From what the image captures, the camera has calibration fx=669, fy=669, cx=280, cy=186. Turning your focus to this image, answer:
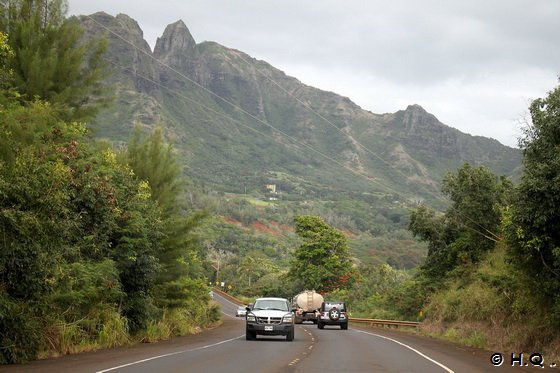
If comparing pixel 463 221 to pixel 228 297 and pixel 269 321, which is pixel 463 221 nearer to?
pixel 269 321

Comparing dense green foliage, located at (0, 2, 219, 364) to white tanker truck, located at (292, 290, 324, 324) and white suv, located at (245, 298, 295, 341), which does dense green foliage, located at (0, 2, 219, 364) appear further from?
white tanker truck, located at (292, 290, 324, 324)

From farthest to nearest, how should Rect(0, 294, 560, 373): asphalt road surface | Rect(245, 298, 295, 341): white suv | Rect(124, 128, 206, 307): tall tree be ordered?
Rect(124, 128, 206, 307): tall tree
Rect(245, 298, 295, 341): white suv
Rect(0, 294, 560, 373): asphalt road surface

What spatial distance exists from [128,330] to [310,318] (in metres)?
33.3

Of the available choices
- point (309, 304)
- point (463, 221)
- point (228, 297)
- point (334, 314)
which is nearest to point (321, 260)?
point (228, 297)

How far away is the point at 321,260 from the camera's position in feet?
288

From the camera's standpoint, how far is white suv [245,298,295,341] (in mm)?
27531

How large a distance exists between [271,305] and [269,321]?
104 cm

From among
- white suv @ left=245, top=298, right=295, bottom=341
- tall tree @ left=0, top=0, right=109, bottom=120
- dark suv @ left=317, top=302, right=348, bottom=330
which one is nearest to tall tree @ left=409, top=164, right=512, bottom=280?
dark suv @ left=317, top=302, right=348, bottom=330

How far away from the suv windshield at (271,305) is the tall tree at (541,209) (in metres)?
10.00

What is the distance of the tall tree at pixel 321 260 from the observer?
86125 millimetres

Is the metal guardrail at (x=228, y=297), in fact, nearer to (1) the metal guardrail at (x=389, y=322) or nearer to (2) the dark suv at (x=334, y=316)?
(1) the metal guardrail at (x=389, y=322)

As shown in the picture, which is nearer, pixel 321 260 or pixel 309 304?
pixel 309 304

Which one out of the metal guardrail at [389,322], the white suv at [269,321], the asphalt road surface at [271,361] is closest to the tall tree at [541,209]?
the asphalt road surface at [271,361]

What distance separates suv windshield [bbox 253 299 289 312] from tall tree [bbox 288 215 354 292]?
5708cm
